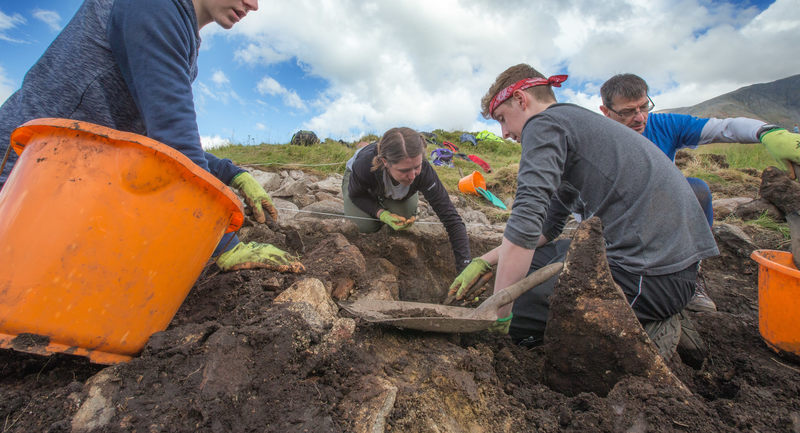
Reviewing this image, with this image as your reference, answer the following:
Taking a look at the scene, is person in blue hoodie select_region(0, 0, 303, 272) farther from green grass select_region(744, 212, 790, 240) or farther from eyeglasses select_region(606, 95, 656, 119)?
green grass select_region(744, 212, 790, 240)

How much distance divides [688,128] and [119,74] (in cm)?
371

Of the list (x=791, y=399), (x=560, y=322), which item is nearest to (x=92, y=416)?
(x=560, y=322)

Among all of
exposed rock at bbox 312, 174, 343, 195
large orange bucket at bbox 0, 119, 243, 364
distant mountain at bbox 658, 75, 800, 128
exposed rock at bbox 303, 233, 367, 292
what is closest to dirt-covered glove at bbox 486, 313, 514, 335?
exposed rock at bbox 303, 233, 367, 292

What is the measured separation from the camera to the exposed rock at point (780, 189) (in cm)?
372

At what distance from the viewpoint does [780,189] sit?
13.0ft

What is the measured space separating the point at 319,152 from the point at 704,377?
807cm

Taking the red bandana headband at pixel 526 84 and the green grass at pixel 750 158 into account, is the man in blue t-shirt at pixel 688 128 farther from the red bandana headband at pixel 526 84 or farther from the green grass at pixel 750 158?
the green grass at pixel 750 158

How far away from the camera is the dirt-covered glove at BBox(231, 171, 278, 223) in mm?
1836

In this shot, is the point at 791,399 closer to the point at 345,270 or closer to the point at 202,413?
the point at 345,270

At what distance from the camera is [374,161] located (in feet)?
10.8

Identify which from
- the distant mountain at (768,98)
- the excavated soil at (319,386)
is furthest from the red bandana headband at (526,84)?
the distant mountain at (768,98)

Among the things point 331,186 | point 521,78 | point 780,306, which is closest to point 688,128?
point 780,306

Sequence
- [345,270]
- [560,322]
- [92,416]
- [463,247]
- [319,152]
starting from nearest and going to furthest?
[92,416] < [560,322] < [345,270] < [463,247] < [319,152]

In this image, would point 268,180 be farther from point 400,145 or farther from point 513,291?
point 513,291
